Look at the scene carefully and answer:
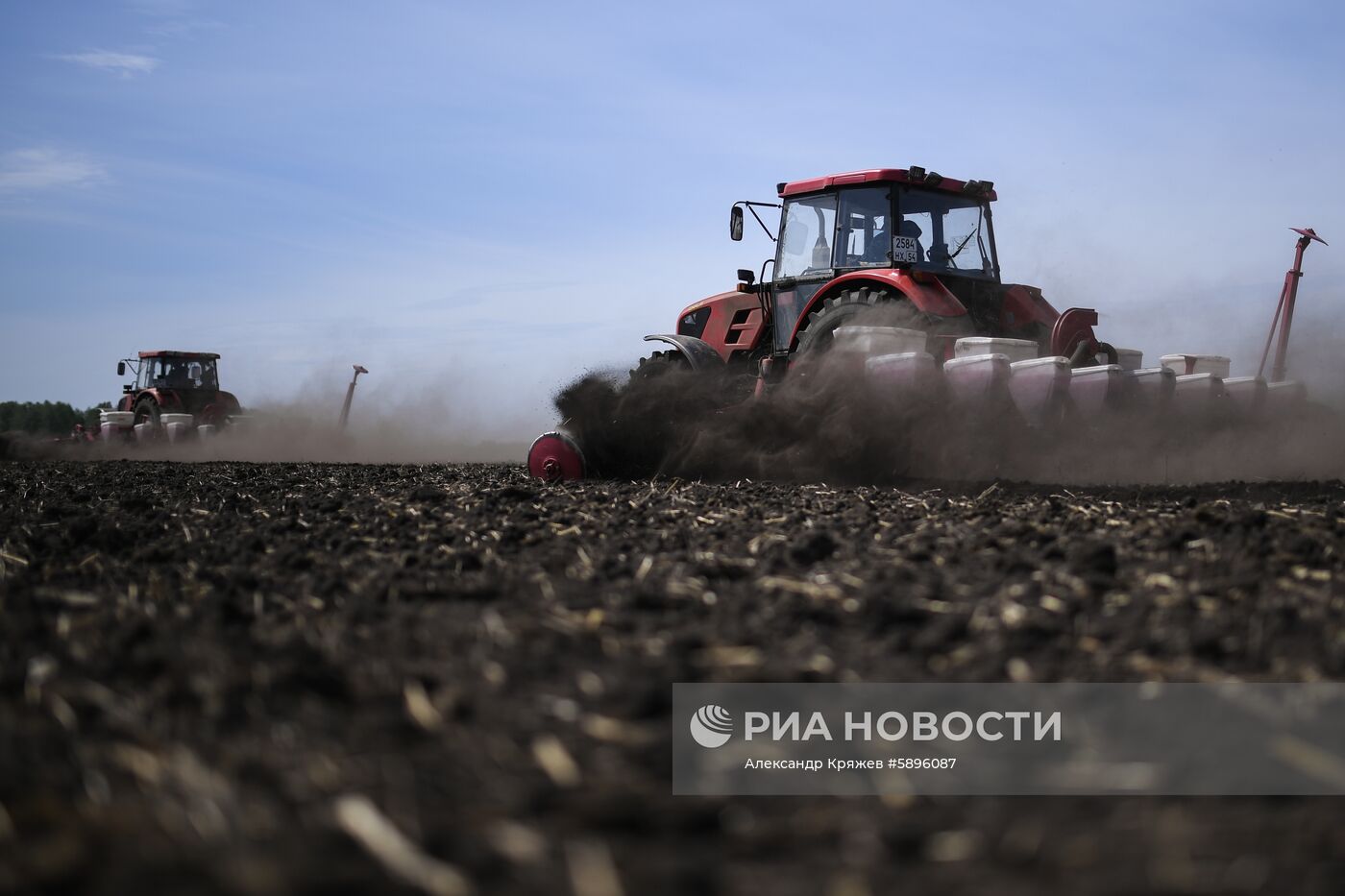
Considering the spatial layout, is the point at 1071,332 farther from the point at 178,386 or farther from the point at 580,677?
the point at 178,386

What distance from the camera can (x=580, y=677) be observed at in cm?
245

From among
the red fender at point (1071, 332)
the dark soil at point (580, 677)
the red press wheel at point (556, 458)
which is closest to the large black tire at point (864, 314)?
the red fender at point (1071, 332)

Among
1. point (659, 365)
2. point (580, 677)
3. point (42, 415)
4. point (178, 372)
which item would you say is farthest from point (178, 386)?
point (42, 415)

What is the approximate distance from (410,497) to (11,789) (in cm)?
511

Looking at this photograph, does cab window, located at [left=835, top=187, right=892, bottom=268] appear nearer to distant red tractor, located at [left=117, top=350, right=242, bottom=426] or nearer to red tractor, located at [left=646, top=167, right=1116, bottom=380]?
red tractor, located at [left=646, top=167, right=1116, bottom=380]

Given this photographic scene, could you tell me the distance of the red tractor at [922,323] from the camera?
8195 mm

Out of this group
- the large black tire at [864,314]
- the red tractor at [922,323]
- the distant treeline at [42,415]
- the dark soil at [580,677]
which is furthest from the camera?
the distant treeline at [42,415]

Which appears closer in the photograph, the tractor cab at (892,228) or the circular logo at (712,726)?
the circular logo at (712,726)

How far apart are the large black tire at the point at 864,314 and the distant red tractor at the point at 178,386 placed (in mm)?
18365

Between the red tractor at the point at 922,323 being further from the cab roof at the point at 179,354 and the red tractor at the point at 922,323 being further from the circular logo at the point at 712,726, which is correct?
the cab roof at the point at 179,354

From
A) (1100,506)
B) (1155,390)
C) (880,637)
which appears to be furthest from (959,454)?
(880,637)

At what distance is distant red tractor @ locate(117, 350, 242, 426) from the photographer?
24406mm

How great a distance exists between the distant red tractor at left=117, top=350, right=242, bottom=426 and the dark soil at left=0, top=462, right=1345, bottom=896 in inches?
836

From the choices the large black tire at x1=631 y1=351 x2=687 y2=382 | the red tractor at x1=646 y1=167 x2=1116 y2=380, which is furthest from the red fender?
the large black tire at x1=631 y1=351 x2=687 y2=382
